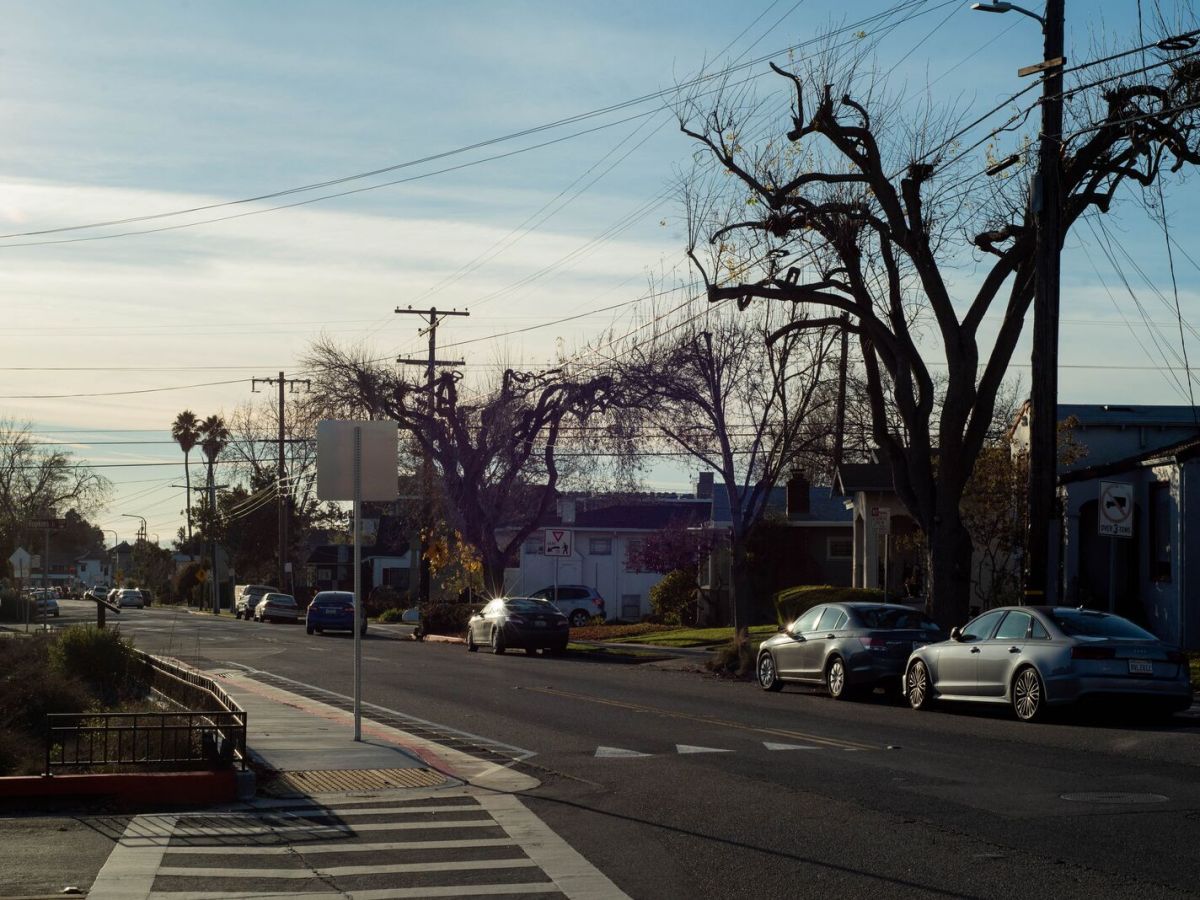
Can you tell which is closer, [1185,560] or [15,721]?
[15,721]

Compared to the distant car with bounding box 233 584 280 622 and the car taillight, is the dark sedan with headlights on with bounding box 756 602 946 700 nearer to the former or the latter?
the car taillight

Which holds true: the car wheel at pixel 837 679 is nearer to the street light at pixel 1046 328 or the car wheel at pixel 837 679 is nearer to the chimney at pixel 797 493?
the street light at pixel 1046 328

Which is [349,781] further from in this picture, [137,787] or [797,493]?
[797,493]

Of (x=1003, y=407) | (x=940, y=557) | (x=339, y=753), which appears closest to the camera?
(x=339, y=753)

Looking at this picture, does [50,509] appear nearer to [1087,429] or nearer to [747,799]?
[1087,429]

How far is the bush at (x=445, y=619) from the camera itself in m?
46.5

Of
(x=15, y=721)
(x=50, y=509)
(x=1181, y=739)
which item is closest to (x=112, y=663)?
(x=15, y=721)

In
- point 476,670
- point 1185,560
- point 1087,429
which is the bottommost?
point 476,670

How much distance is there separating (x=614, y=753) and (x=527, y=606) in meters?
21.2

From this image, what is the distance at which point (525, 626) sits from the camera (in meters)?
34.8

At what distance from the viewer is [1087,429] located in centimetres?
3700

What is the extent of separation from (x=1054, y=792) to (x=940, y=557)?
523 inches

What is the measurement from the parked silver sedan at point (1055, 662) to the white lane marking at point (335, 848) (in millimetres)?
9493

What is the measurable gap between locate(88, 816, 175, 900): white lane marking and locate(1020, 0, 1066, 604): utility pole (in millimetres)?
14545
